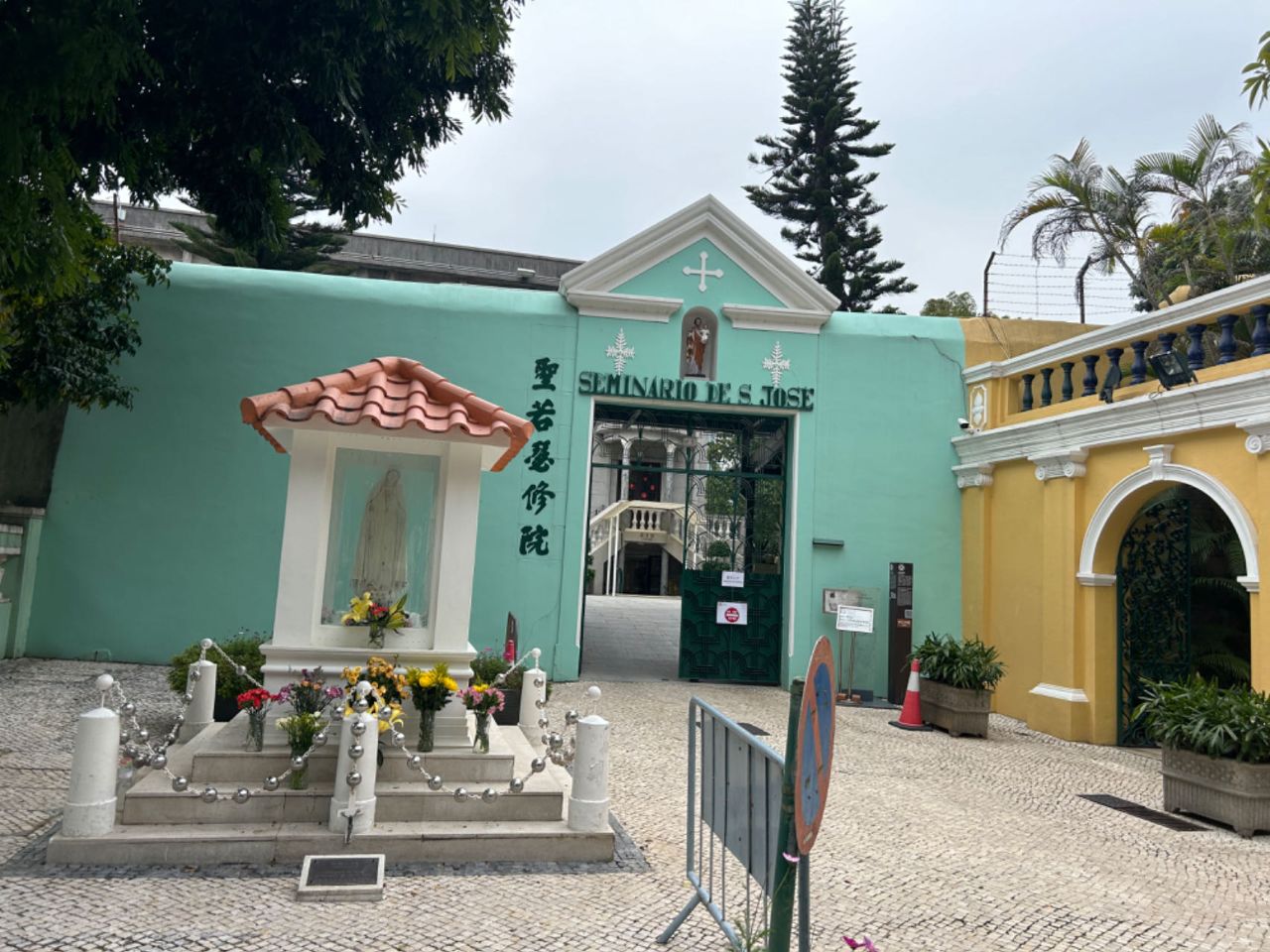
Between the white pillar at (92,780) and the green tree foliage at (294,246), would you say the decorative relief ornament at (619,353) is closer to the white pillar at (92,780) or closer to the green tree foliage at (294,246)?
the white pillar at (92,780)

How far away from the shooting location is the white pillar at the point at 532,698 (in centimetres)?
690

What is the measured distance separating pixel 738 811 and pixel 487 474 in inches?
298

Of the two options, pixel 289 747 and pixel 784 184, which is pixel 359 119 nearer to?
pixel 289 747

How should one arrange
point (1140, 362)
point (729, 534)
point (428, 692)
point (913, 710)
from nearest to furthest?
point (428, 692) → point (1140, 362) → point (913, 710) → point (729, 534)

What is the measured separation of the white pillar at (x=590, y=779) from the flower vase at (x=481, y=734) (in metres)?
0.72

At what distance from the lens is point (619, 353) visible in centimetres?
1135

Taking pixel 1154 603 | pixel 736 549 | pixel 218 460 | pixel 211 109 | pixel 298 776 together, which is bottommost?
pixel 298 776

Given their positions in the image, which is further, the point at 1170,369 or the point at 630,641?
the point at 630,641

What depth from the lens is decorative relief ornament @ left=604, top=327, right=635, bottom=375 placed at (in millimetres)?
11344

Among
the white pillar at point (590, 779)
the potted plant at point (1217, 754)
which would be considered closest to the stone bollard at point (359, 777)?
the white pillar at point (590, 779)

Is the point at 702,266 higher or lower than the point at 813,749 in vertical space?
higher

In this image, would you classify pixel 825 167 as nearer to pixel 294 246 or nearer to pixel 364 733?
pixel 294 246

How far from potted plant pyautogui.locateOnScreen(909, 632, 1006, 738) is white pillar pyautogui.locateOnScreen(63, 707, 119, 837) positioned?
24.5 feet

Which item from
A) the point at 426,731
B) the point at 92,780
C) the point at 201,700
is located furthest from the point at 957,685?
the point at 92,780
